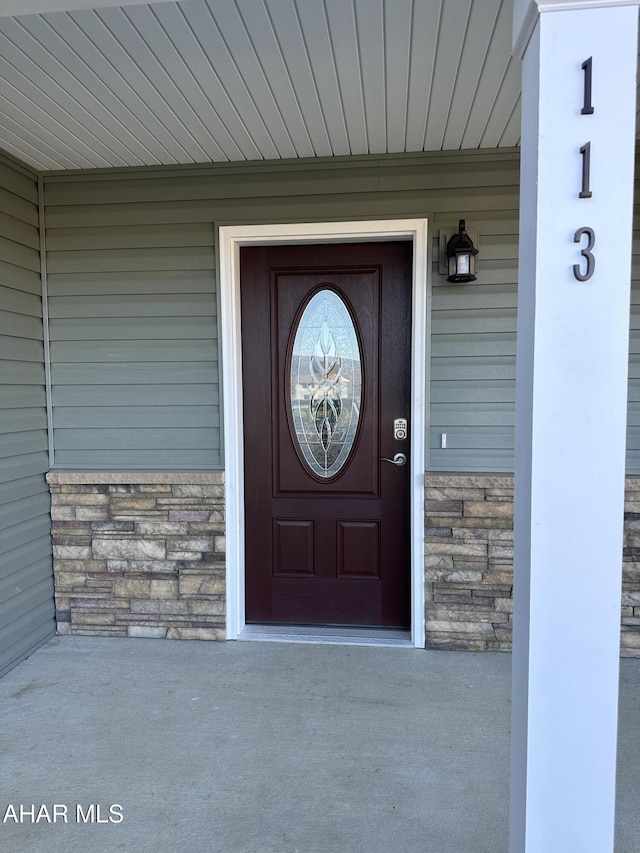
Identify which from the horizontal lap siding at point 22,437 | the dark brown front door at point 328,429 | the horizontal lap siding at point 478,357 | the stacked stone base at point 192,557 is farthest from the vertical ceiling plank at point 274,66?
the stacked stone base at point 192,557

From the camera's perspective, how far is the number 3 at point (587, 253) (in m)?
1.12

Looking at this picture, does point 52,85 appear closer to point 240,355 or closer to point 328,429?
point 240,355

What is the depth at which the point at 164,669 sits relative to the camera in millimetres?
2676

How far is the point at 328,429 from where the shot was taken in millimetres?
3031

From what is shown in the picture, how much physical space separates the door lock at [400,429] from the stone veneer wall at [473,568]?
0.29 metres

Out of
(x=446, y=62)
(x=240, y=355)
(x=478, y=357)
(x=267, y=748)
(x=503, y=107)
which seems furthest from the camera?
(x=240, y=355)

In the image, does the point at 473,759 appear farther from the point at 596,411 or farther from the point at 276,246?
the point at 276,246

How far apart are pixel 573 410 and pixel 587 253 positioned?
0.33 meters

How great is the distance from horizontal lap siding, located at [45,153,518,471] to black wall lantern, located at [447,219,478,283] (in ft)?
0.33

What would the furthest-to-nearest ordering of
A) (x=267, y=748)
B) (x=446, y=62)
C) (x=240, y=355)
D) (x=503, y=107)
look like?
(x=240, y=355) < (x=503, y=107) < (x=267, y=748) < (x=446, y=62)

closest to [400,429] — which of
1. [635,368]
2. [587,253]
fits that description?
[635,368]

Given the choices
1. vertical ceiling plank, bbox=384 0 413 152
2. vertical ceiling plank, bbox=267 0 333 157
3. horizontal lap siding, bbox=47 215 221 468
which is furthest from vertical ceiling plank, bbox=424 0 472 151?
horizontal lap siding, bbox=47 215 221 468

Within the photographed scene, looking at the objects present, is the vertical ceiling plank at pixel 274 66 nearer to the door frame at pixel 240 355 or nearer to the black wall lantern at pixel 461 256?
the door frame at pixel 240 355

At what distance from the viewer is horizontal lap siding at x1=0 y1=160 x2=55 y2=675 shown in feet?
8.79
